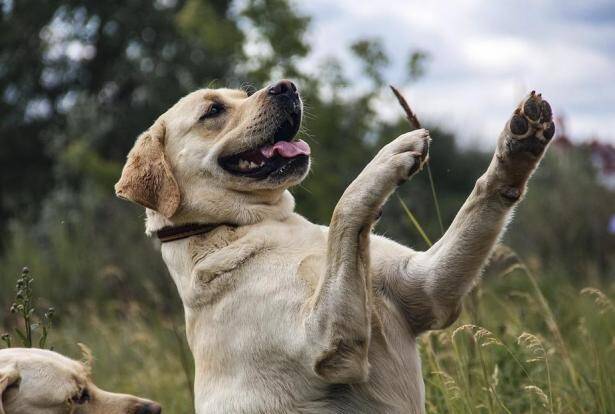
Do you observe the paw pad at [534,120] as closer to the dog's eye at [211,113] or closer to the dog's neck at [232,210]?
the dog's neck at [232,210]

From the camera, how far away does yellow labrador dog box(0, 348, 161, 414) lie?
145 inches

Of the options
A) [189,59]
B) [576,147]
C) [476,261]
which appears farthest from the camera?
[189,59]

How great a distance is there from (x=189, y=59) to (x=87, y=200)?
376 cm

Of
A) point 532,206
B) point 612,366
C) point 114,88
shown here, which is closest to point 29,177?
point 114,88

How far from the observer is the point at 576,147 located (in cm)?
1225

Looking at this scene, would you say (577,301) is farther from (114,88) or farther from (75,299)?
(114,88)

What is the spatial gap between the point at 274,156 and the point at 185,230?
53cm

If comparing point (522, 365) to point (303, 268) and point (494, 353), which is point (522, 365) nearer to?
point (494, 353)

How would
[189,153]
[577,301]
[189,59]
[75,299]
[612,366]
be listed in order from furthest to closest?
[189,59], [75,299], [577,301], [612,366], [189,153]

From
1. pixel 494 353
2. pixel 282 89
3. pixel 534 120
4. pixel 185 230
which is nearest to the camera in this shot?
pixel 534 120

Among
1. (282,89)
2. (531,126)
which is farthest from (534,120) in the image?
(282,89)

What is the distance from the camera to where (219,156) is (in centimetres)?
401

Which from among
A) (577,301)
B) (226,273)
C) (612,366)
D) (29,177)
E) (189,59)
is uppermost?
(226,273)

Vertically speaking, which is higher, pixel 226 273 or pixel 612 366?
pixel 226 273
